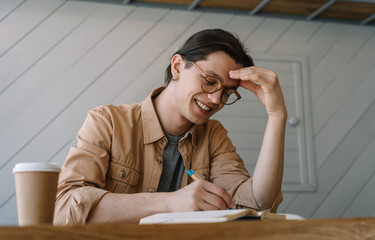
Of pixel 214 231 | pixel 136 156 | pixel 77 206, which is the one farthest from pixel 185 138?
pixel 214 231

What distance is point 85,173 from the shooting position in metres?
1.33

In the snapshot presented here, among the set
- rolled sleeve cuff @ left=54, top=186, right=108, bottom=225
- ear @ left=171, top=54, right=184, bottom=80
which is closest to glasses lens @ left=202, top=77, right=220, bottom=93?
ear @ left=171, top=54, right=184, bottom=80

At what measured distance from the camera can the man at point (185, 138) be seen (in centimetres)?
150

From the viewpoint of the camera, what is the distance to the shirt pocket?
1511 millimetres

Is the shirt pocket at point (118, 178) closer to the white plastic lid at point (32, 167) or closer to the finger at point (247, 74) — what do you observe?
the finger at point (247, 74)

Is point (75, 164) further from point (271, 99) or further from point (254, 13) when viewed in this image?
point (254, 13)

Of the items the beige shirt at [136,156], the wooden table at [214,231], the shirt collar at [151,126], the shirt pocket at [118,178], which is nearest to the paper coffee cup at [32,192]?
the wooden table at [214,231]

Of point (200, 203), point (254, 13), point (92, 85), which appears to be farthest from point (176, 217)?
point (254, 13)

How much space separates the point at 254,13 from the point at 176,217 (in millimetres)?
2135

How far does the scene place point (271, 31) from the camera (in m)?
2.76

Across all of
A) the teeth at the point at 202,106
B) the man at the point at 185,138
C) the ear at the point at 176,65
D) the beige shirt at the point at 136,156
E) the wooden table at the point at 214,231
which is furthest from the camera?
the ear at the point at 176,65

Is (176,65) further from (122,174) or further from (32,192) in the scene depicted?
(32,192)

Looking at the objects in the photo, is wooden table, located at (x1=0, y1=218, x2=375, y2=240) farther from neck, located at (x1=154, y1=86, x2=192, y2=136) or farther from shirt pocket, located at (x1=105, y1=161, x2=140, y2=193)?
neck, located at (x1=154, y1=86, x2=192, y2=136)

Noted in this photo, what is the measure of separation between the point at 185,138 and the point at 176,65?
32cm
